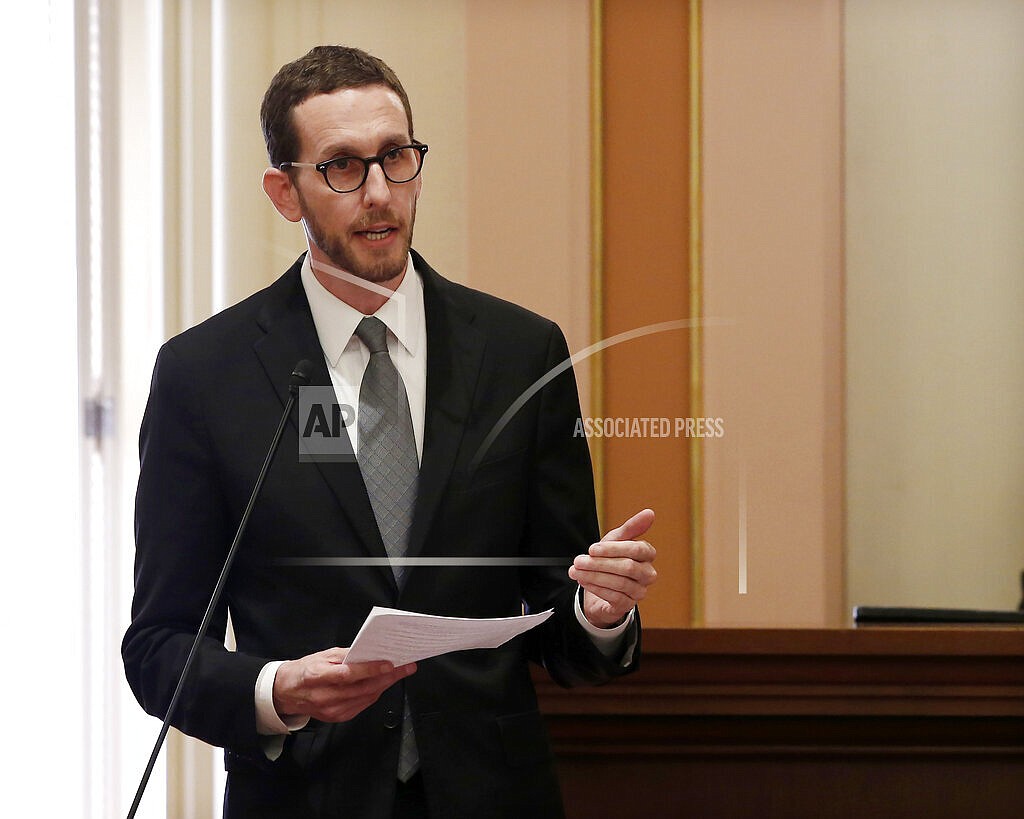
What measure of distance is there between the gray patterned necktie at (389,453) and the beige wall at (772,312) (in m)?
0.64

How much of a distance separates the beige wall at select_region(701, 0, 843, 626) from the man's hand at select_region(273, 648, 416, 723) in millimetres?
809

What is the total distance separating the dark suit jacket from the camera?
134 centimetres

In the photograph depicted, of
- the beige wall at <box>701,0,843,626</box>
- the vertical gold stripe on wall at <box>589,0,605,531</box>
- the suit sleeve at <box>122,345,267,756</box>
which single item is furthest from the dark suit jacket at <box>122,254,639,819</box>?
the beige wall at <box>701,0,843,626</box>

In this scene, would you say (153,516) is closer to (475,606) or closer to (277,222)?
(475,606)

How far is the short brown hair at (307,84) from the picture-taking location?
1.56 m

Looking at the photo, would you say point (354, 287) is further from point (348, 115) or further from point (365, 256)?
point (348, 115)

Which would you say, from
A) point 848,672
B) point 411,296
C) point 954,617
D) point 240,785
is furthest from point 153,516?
point 954,617

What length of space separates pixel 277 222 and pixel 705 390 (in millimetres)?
814

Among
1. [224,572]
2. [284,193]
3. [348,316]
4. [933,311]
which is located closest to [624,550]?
[224,572]

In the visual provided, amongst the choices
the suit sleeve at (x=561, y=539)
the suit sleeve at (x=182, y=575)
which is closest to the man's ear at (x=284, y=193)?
the suit sleeve at (x=182, y=575)

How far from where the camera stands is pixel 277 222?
1.83 m

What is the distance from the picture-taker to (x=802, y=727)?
72.9 inches

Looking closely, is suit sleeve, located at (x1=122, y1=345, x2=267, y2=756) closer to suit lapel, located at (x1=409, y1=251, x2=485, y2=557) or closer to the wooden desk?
suit lapel, located at (x1=409, y1=251, x2=485, y2=557)

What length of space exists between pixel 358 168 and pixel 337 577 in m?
0.61
